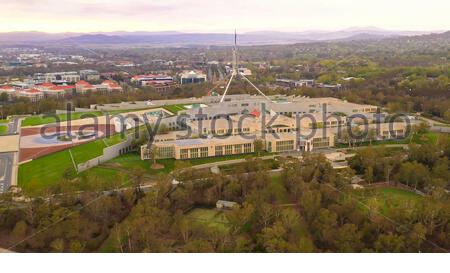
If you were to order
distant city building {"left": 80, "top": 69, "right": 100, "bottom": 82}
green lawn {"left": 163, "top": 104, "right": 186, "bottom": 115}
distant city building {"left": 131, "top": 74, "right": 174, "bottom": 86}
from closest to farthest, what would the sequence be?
green lawn {"left": 163, "top": 104, "right": 186, "bottom": 115}, distant city building {"left": 131, "top": 74, "right": 174, "bottom": 86}, distant city building {"left": 80, "top": 69, "right": 100, "bottom": 82}

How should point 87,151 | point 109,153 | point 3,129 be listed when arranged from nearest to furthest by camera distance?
point 109,153 → point 87,151 → point 3,129

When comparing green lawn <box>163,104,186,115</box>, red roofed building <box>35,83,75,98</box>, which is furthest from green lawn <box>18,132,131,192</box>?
red roofed building <box>35,83,75,98</box>

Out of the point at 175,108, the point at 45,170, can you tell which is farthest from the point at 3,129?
the point at 175,108

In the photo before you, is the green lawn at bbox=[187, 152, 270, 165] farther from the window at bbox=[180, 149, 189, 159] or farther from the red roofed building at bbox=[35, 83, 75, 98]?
the red roofed building at bbox=[35, 83, 75, 98]

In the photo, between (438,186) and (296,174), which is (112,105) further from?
(438,186)

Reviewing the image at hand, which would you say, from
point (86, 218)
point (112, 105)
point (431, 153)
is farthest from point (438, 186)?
point (112, 105)

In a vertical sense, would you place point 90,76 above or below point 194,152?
above

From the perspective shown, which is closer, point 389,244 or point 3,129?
point 389,244

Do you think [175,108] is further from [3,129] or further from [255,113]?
[3,129]
